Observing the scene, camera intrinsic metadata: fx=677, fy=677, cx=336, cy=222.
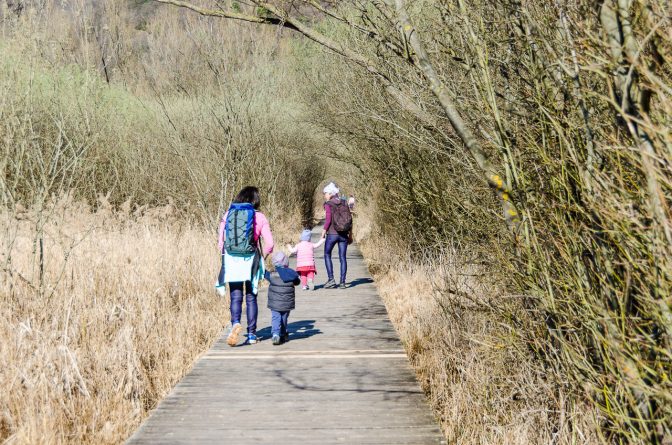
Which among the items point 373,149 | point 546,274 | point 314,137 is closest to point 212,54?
point 373,149

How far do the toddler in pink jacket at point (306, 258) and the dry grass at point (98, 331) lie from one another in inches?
55.4

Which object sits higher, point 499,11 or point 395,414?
point 499,11

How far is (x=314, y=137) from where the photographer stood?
83.8 ft

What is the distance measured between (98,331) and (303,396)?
2278 mm

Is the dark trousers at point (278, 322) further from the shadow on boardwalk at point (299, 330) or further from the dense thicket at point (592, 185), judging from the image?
the dense thicket at point (592, 185)

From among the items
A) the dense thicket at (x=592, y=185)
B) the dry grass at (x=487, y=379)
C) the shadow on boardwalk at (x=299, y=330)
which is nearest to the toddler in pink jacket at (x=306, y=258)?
the shadow on boardwalk at (x=299, y=330)

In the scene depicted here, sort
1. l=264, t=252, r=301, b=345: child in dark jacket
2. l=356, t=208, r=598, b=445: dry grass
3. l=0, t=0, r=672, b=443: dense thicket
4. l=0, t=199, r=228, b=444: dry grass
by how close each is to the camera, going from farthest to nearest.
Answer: l=264, t=252, r=301, b=345: child in dark jacket < l=0, t=199, r=228, b=444: dry grass < l=356, t=208, r=598, b=445: dry grass < l=0, t=0, r=672, b=443: dense thicket

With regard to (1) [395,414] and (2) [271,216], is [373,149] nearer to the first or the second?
(2) [271,216]

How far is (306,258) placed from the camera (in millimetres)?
11281

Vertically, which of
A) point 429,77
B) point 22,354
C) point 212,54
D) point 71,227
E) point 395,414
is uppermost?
point 212,54

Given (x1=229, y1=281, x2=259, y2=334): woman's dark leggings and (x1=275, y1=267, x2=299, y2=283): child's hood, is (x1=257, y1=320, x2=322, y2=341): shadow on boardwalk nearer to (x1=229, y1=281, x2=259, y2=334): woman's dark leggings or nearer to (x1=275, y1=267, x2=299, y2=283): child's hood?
(x1=229, y1=281, x2=259, y2=334): woman's dark leggings

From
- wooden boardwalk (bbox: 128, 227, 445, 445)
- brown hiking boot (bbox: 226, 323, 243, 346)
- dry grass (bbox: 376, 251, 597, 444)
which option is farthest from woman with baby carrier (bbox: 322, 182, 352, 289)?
brown hiking boot (bbox: 226, 323, 243, 346)

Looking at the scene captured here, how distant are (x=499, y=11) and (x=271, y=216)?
13216 mm

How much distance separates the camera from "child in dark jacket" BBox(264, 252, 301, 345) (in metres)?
7.35
